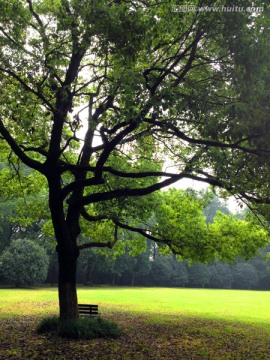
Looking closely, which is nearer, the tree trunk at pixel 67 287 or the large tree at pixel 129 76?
the large tree at pixel 129 76

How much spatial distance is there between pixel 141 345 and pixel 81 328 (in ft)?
7.12

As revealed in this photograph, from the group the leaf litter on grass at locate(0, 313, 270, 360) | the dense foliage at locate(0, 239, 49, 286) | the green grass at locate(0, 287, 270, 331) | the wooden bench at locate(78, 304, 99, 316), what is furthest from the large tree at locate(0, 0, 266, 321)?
the dense foliage at locate(0, 239, 49, 286)

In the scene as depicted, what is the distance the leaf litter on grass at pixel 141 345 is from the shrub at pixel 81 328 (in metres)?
0.31

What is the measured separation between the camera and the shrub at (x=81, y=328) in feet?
38.6

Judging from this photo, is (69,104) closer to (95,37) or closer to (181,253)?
(95,37)

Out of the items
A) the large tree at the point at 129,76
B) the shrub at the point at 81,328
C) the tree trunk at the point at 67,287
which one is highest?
the large tree at the point at 129,76

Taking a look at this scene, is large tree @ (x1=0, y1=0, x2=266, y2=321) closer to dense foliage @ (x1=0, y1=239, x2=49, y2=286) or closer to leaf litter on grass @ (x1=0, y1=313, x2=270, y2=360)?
leaf litter on grass @ (x1=0, y1=313, x2=270, y2=360)

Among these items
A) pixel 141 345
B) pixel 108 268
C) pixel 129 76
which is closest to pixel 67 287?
pixel 141 345

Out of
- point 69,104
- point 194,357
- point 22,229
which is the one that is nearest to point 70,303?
point 194,357

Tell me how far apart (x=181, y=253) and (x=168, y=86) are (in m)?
11.2

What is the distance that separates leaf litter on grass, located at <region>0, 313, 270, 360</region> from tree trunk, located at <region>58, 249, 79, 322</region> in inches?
39.0

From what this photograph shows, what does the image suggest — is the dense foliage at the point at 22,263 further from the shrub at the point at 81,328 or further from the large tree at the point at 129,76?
the large tree at the point at 129,76

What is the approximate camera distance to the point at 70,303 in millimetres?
12719

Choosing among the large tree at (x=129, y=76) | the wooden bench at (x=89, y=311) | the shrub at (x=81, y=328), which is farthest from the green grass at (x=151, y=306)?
the large tree at (x=129, y=76)
